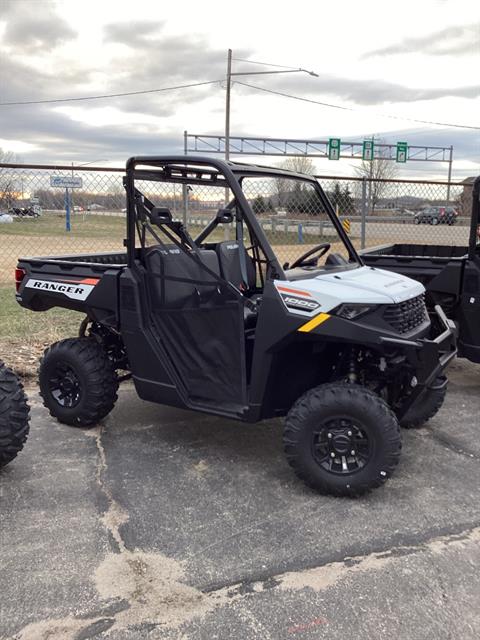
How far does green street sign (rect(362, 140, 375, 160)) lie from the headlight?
81.9 ft

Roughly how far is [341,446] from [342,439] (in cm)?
4

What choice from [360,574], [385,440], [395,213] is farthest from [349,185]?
[360,574]

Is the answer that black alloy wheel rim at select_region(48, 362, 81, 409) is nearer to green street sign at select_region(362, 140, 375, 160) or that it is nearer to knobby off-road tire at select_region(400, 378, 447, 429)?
knobby off-road tire at select_region(400, 378, 447, 429)

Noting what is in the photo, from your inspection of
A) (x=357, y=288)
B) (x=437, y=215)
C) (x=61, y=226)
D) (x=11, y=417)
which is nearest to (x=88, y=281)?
(x=11, y=417)

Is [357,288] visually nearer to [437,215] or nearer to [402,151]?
[437,215]

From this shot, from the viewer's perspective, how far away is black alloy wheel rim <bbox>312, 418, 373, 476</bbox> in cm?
322

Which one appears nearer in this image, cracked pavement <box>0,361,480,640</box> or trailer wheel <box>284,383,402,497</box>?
cracked pavement <box>0,361,480,640</box>

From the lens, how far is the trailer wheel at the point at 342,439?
3.16 meters

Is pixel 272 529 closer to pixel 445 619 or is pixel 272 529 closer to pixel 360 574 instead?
pixel 360 574

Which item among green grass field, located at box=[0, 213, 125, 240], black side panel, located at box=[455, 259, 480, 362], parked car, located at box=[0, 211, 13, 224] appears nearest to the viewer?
black side panel, located at box=[455, 259, 480, 362]

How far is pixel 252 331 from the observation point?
357 centimetres

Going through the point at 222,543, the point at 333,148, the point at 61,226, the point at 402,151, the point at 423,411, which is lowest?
the point at 222,543

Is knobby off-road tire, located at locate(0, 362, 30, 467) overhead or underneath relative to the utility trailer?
underneath

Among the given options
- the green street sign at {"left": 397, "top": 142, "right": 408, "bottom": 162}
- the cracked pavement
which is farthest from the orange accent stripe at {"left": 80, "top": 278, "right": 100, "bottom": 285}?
the green street sign at {"left": 397, "top": 142, "right": 408, "bottom": 162}
